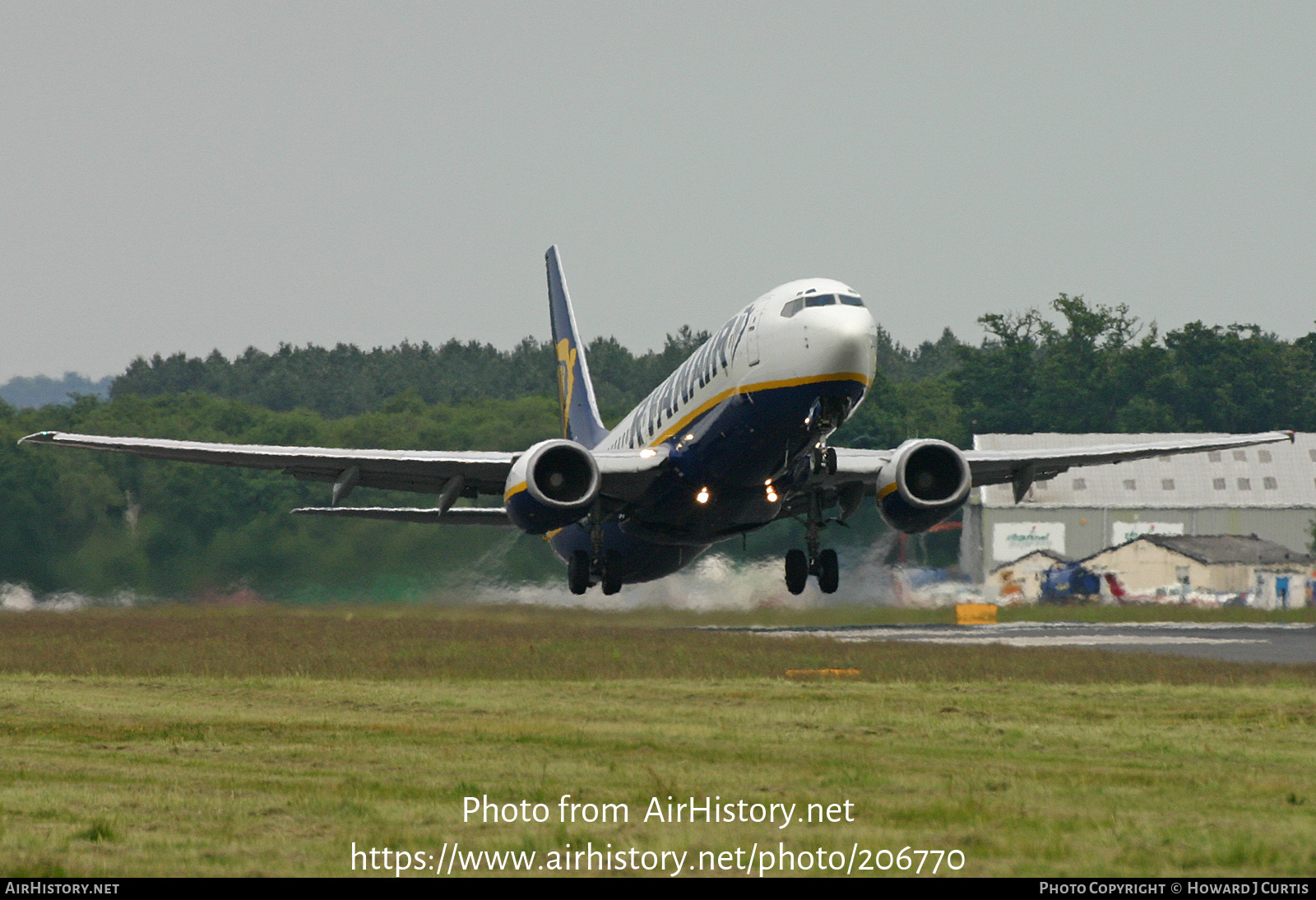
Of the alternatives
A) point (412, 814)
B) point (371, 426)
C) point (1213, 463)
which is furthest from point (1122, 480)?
point (412, 814)

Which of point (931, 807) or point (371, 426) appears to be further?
point (371, 426)

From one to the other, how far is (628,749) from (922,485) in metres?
10.0

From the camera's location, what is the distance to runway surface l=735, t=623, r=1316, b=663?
5638 centimetres

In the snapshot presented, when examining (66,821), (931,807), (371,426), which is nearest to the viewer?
(66,821)

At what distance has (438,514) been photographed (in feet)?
139

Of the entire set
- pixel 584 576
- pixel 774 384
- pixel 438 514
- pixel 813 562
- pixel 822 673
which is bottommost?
pixel 822 673

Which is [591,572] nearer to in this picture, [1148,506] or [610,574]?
[610,574]

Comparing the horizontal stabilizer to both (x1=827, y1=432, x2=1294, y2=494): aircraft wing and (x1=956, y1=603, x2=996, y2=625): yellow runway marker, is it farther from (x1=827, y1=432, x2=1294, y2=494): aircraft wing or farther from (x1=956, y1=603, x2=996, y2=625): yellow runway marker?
(x1=956, y1=603, x2=996, y2=625): yellow runway marker

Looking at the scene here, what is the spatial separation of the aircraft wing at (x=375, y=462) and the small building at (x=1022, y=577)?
47.2 m

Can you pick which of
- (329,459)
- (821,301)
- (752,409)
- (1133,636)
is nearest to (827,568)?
(752,409)

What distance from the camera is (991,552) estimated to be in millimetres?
97000

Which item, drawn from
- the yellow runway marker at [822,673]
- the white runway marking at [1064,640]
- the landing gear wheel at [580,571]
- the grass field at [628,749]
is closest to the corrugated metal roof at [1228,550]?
the white runway marking at [1064,640]
